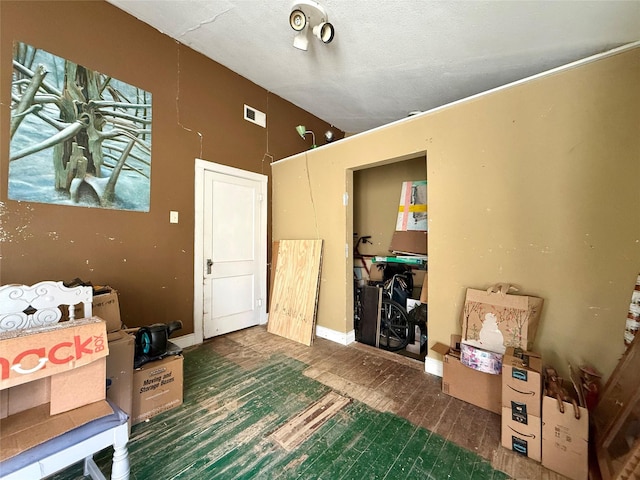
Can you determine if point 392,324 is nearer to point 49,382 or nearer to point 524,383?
point 524,383

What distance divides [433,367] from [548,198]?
5.50 feet

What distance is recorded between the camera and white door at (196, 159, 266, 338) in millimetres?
3100

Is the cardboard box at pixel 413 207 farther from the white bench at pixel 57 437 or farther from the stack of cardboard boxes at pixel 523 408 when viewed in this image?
the white bench at pixel 57 437

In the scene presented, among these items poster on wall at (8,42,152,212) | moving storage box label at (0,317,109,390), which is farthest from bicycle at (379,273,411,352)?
poster on wall at (8,42,152,212)

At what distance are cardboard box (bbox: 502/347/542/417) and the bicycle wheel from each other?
145cm

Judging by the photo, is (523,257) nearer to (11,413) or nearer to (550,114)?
(550,114)

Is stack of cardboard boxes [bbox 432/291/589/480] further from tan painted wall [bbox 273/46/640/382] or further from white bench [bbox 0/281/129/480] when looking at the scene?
white bench [bbox 0/281/129/480]

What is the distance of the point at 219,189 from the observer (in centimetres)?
320

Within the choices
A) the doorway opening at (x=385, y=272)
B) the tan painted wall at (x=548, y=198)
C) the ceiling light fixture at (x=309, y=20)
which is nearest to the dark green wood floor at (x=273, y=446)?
the tan painted wall at (x=548, y=198)

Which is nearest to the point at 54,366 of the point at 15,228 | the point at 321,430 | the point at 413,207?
the point at 321,430

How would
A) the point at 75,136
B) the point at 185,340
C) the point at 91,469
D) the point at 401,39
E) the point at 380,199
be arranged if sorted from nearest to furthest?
the point at 91,469
the point at 75,136
the point at 401,39
the point at 185,340
the point at 380,199

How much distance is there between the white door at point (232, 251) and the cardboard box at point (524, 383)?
9.41 ft

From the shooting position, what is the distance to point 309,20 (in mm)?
2332

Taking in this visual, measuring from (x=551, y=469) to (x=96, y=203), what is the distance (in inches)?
146
